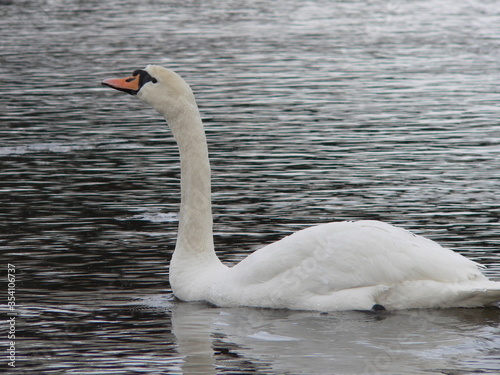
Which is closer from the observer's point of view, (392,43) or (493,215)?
(493,215)

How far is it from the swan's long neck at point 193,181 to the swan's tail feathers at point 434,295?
1894mm

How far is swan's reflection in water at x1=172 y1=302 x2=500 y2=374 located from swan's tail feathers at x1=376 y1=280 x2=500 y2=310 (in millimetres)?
79

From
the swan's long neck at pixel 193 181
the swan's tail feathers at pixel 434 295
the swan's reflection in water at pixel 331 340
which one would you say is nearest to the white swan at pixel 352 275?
the swan's tail feathers at pixel 434 295

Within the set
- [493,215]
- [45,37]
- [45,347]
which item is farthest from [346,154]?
[45,37]

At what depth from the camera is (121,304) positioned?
970cm

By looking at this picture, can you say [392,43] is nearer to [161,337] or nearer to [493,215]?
[493,215]

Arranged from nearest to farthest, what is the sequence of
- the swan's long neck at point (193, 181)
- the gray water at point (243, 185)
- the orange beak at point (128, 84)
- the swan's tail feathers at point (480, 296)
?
the gray water at point (243, 185), the swan's tail feathers at point (480, 296), the swan's long neck at point (193, 181), the orange beak at point (128, 84)

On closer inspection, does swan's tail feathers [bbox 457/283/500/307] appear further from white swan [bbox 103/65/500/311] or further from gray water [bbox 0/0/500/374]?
gray water [bbox 0/0/500/374]

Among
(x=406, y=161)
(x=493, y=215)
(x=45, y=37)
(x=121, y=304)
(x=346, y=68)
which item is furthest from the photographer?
(x=45, y=37)

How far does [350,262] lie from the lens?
9039 mm

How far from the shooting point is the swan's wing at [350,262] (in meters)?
8.90

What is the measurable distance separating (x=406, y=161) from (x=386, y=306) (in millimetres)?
8309

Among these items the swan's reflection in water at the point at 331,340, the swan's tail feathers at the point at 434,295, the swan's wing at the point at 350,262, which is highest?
the swan's wing at the point at 350,262

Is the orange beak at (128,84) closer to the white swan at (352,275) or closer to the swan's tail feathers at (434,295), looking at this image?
the white swan at (352,275)
